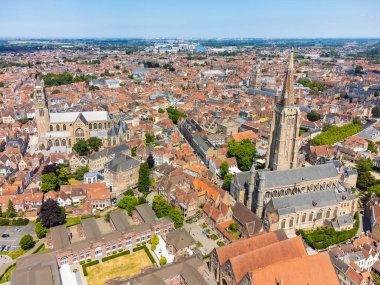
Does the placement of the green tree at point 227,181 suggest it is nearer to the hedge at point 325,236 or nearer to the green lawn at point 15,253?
the hedge at point 325,236

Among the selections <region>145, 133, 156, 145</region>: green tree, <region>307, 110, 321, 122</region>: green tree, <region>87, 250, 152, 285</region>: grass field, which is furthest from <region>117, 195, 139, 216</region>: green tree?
<region>307, 110, 321, 122</region>: green tree

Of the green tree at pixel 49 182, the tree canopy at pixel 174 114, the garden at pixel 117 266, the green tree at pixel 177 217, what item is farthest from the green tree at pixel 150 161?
the tree canopy at pixel 174 114

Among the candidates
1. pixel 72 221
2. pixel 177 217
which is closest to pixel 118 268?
pixel 177 217

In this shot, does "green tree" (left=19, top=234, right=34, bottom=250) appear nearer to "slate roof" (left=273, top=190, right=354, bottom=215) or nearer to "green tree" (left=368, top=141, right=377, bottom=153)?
"slate roof" (left=273, top=190, right=354, bottom=215)

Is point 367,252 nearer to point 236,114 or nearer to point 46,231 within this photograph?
point 46,231

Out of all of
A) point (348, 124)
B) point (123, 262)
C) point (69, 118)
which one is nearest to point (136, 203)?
point (123, 262)

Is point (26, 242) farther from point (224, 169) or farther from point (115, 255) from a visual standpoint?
point (224, 169)

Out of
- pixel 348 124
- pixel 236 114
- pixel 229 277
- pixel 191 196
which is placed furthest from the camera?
pixel 236 114
